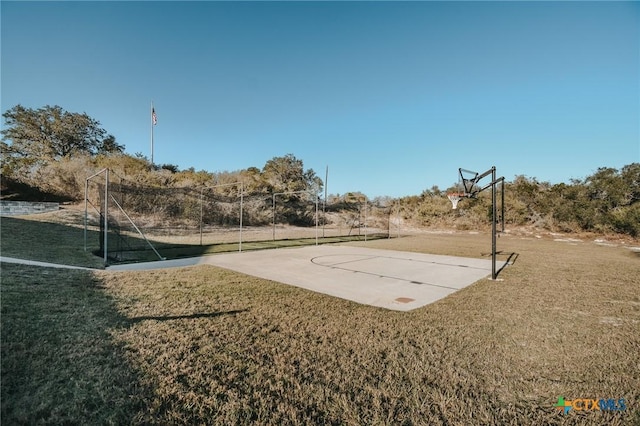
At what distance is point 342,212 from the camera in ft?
83.6

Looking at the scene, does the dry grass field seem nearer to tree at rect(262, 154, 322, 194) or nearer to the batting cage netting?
the batting cage netting

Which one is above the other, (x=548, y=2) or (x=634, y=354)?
(x=548, y=2)

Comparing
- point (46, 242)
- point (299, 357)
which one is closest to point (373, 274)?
point (299, 357)

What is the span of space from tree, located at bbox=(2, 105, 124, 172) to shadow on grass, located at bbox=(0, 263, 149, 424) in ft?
81.8

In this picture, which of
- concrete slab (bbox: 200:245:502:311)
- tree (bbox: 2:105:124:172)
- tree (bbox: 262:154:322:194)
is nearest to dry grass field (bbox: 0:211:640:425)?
concrete slab (bbox: 200:245:502:311)

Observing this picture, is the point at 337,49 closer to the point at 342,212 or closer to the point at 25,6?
the point at 25,6

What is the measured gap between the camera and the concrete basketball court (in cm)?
479

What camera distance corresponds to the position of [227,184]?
1113 centimetres

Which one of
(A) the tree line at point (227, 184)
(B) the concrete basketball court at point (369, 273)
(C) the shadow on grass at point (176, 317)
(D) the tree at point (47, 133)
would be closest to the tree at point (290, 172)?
(A) the tree line at point (227, 184)

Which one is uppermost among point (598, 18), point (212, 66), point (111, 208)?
point (212, 66)

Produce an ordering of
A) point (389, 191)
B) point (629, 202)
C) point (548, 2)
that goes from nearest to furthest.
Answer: point (548, 2) → point (629, 202) → point (389, 191)

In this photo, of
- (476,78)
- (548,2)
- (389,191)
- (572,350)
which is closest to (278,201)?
(389,191)

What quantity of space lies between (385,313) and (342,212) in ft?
71.4

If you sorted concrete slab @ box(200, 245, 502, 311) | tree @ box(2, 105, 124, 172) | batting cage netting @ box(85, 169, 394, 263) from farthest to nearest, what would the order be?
tree @ box(2, 105, 124, 172) → batting cage netting @ box(85, 169, 394, 263) → concrete slab @ box(200, 245, 502, 311)
